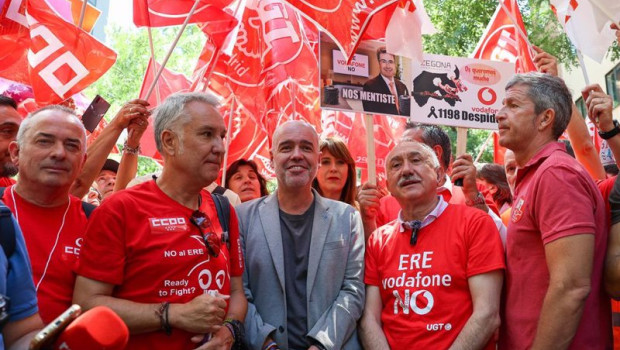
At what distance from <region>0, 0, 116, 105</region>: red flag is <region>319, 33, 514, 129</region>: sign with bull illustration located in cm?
206

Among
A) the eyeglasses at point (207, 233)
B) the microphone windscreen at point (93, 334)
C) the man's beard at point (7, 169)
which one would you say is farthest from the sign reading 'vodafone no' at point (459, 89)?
the microphone windscreen at point (93, 334)

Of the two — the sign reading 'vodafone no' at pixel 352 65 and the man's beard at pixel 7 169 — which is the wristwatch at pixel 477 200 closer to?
→ the sign reading 'vodafone no' at pixel 352 65

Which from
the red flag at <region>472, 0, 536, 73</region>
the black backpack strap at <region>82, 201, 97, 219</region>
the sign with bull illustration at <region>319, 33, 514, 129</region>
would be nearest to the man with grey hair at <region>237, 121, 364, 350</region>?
the black backpack strap at <region>82, 201, 97, 219</region>

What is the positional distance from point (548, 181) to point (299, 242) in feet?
4.87

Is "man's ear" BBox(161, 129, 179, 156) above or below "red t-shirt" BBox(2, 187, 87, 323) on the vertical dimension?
above

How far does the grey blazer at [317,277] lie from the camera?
3.78 metres

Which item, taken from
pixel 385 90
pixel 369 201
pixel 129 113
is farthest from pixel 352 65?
pixel 129 113

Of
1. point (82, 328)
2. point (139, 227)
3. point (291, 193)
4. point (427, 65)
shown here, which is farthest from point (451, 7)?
point (82, 328)

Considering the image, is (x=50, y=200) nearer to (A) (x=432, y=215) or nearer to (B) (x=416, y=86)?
(A) (x=432, y=215)

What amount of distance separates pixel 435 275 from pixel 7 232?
2.17 meters

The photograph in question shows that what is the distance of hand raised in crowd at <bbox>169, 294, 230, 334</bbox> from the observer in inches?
122

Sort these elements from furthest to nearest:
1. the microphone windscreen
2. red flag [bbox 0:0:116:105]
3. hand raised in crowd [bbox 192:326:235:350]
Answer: red flag [bbox 0:0:116:105] → hand raised in crowd [bbox 192:326:235:350] → the microphone windscreen

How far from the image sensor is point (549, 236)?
3.18 meters

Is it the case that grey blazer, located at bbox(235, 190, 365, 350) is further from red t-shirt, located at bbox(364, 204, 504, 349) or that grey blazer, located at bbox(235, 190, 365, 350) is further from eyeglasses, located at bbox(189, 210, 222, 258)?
eyeglasses, located at bbox(189, 210, 222, 258)
